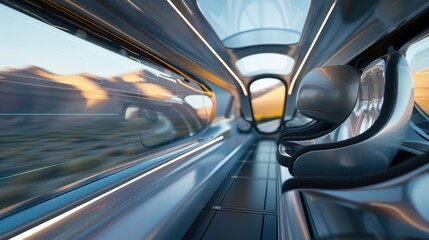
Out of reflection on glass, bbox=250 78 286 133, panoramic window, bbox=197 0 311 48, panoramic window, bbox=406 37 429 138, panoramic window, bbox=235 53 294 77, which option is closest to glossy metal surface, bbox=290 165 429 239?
panoramic window, bbox=406 37 429 138

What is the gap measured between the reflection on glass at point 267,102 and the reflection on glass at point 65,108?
4277 mm

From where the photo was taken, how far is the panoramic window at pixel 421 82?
88.8 inches

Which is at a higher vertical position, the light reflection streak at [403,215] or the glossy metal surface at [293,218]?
the light reflection streak at [403,215]

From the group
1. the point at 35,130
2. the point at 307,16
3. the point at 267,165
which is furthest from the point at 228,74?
the point at 35,130

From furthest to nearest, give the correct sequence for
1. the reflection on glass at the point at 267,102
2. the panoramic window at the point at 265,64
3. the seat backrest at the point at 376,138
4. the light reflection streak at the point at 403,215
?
the reflection on glass at the point at 267,102 < the panoramic window at the point at 265,64 < the seat backrest at the point at 376,138 < the light reflection streak at the point at 403,215

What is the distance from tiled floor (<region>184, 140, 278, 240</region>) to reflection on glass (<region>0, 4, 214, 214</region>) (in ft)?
3.40

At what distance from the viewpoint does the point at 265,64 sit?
6254 millimetres

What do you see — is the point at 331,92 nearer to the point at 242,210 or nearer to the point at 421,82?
the point at 421,82

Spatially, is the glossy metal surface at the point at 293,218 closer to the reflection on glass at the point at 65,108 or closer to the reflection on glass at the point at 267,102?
the reflection on glass at the point at 65,108

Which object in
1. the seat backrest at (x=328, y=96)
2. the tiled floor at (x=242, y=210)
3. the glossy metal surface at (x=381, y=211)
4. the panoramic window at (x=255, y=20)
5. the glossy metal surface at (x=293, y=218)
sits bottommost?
the tiled floor at (x=242, y=210)

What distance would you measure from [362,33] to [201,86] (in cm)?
357

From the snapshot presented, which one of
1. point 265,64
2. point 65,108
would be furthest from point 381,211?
point 265,64

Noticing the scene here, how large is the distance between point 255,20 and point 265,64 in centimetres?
307

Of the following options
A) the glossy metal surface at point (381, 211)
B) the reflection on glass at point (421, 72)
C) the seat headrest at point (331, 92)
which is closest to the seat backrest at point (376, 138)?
the seat headrest at point (331, 92)
